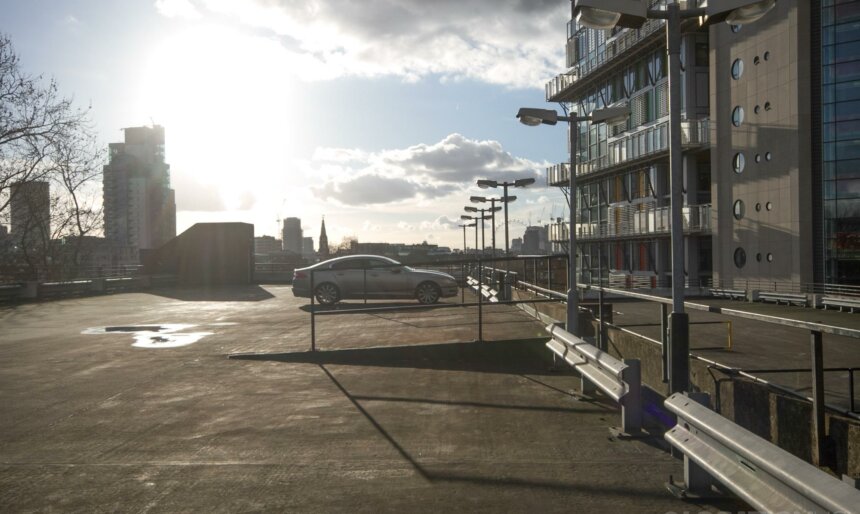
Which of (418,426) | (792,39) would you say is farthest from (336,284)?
(792,39)

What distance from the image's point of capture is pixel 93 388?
351 inches

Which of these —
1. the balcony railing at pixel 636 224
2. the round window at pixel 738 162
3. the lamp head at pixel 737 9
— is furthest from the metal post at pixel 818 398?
the round window at pixel 738 162

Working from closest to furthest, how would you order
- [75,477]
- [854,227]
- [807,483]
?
[807,483]
[75,477]
[854,227]

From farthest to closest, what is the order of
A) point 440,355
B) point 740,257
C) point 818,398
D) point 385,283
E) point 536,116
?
point 740,257
point 385,283
point 536,116
point 440,355
point 818,398

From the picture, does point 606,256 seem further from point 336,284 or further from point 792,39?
point 336,284

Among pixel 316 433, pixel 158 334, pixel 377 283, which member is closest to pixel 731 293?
pixel 377 283

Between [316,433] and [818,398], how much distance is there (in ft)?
14.1

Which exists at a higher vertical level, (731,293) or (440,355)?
(440,355)

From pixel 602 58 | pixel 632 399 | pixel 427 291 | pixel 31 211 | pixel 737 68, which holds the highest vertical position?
pixel 602 58

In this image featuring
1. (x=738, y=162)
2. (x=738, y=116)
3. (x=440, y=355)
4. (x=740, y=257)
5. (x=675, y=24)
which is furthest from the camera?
(x=740, y=257)

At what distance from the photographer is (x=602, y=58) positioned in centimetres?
4631

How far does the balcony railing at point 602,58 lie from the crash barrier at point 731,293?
1429 cm

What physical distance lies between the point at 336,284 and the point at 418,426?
16582 millimetres

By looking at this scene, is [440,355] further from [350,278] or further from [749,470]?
[350,278]
